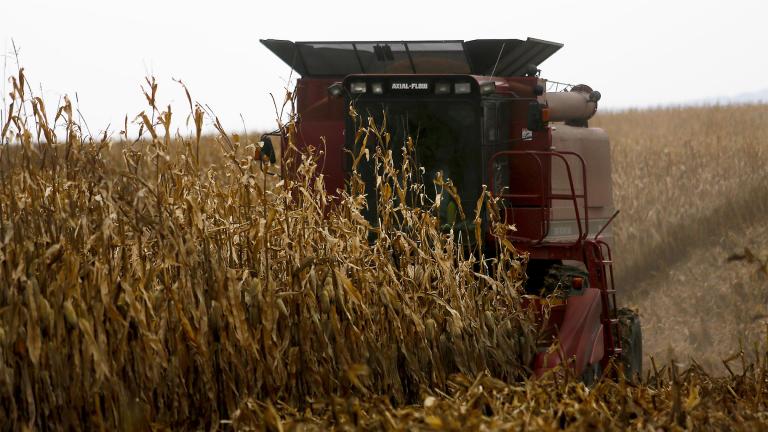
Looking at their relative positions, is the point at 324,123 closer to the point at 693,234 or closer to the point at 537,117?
the point at 537,117

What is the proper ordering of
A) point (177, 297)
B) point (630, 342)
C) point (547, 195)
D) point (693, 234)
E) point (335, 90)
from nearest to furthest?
1. point (177, 297)
2. point (547, 195)
3. point (335, 90)
4. point (630, 342)
5. point (693, 234)

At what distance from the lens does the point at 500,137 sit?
31.4ft

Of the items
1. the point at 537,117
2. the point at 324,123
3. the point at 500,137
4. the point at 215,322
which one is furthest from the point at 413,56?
the point at 215,322

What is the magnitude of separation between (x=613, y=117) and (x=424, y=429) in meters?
27.4

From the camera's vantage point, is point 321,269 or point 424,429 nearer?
point 424,429

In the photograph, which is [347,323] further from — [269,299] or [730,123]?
[730,123]

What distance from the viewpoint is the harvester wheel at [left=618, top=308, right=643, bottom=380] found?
9.97 m

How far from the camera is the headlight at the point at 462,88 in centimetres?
912

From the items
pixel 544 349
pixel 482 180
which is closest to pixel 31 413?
pixel 544 349

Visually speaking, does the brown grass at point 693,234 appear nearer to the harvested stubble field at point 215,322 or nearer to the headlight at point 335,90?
the headlight at point 335,90

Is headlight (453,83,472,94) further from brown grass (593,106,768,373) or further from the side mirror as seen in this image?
brown grass (593,106,768,373)

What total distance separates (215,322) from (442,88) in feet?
11.4

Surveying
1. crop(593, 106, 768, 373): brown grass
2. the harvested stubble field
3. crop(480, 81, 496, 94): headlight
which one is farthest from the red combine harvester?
crop(593, 106, 768, 373): brown grass

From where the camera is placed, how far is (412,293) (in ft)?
23.6
